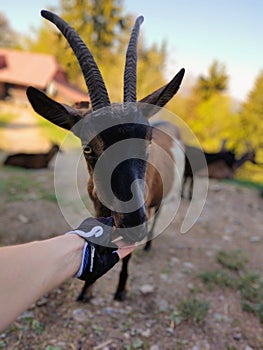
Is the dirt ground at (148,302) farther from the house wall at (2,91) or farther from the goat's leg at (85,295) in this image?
the house wall at (2,91)

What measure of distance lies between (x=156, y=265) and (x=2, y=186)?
4.27 meters

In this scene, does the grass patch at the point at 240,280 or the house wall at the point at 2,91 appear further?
the house wall at the point at 2,91

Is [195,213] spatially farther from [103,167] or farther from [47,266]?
[47,266]

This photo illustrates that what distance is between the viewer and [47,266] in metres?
1.66

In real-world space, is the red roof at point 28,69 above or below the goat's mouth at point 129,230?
below

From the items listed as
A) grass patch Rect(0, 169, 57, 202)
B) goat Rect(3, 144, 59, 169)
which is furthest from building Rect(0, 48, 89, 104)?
grass patch Rect(0, 169, 57, 202)

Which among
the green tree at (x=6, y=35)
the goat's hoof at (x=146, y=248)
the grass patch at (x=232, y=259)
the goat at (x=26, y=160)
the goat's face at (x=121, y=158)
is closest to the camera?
the goat's face at (x=121, y=158)

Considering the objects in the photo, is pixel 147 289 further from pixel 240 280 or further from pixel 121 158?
pixel 121 158

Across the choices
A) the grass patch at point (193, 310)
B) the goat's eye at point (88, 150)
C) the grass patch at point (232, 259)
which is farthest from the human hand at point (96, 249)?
the grass patch at point (232, 259)

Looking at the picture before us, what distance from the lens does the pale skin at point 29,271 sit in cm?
147

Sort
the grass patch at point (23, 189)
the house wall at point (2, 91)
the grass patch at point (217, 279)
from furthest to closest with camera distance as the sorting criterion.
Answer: the house wall at point (2, 91), the grass patch at point (23, 189), the grass patch at point (217, 279)

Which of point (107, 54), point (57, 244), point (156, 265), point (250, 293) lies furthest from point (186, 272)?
point (107, 54)

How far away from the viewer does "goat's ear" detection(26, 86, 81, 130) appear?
94.9 inches

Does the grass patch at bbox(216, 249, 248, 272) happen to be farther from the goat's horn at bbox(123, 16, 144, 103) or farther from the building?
the building
